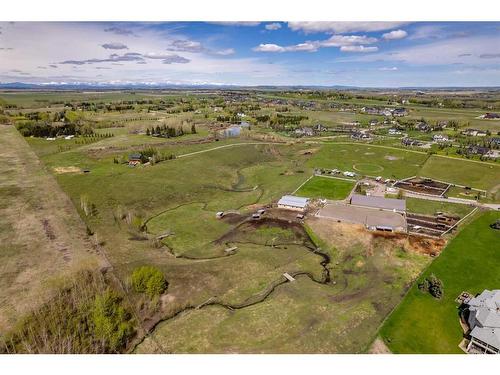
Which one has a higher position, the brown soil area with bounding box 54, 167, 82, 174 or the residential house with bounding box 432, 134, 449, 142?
the residential house with bounding box 432, 134, 449, 142

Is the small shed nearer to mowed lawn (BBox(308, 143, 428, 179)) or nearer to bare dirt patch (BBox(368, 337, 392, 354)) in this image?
mowed lawn (BBox(308, 143, 428, 179))

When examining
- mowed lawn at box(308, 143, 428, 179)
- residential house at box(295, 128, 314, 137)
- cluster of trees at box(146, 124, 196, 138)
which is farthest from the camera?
residential house at box(295, 128, 314, 137)

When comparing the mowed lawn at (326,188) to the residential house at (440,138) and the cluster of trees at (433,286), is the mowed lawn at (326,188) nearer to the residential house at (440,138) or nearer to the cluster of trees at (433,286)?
the cluster of trees at (433,286)

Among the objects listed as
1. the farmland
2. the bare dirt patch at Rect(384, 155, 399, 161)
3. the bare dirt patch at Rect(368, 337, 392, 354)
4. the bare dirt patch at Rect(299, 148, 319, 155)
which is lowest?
the bare dirt patch at Rect(368, 337, 392, 354)

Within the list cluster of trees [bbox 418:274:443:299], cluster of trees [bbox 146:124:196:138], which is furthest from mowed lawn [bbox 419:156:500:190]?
cluster of trees [bbox 146:124:196:138]

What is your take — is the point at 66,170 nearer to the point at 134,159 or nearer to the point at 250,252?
the point at 134,159

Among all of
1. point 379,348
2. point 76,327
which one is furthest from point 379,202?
point 76,327

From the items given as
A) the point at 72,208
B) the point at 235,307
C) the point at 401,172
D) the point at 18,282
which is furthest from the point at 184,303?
the point at 401,172
